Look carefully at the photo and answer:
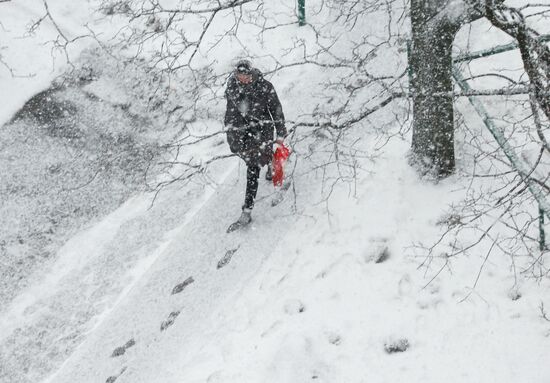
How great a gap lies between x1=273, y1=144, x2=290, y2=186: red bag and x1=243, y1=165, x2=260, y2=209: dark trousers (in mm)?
197

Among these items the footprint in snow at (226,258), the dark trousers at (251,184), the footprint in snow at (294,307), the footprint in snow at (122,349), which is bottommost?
the footprint in snow at (294,307)

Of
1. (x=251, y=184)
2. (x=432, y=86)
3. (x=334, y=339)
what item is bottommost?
(x=334, y=339)

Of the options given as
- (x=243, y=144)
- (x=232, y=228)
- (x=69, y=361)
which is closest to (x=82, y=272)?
(x=69, y=361)

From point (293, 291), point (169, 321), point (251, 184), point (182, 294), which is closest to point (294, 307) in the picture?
point (293, 291)

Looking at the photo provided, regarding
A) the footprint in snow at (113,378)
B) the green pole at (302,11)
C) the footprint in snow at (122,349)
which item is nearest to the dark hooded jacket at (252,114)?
the footprint in snow at (122,349)

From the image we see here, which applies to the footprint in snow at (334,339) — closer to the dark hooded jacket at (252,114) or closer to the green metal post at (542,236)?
the green metal post at (542,236)

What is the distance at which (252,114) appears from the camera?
6.34 metres

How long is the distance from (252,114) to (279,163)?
1.94 ft

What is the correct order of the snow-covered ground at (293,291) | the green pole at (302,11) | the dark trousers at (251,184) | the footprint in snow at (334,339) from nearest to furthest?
the snow-covered ground at (293,291) < the footprint in snow at (334,339) < the dark trousers at (251,184) < the green pole at (302,11)

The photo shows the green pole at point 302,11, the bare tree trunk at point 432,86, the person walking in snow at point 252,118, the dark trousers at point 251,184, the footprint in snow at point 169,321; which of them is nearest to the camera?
the bare tree trunk at point 432,86

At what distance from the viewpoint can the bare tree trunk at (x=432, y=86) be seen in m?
5.03

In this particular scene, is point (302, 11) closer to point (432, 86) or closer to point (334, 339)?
point (432, 86)

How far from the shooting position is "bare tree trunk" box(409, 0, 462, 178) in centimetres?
503

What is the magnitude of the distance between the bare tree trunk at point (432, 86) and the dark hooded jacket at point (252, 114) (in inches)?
57.2
